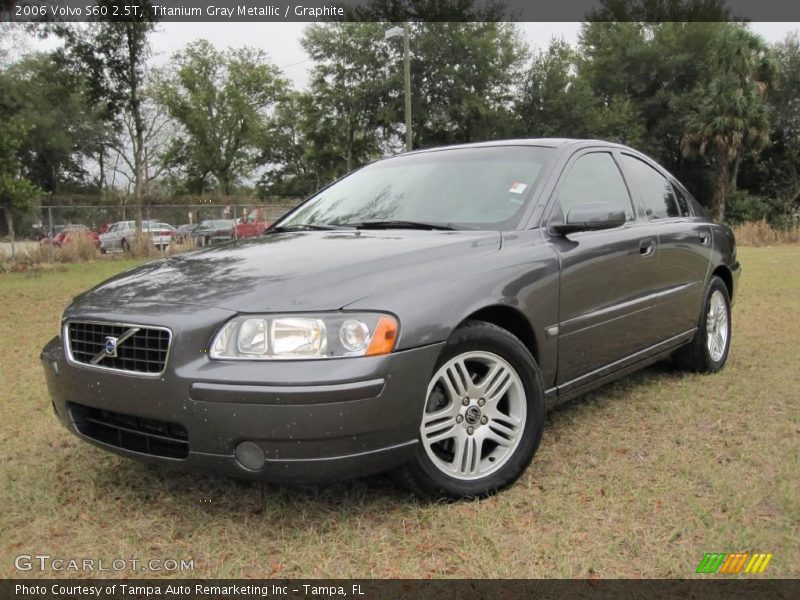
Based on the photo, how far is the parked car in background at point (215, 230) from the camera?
2327 cm

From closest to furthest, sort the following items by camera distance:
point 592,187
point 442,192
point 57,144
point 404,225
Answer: point 404,225 → point 442,192 → point 592,187 → point 57,144

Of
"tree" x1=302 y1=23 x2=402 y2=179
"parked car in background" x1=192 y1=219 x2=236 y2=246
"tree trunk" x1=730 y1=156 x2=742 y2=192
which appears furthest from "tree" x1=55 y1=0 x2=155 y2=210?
"tree trunk" x1=730 y1=156 x2=742 y2=192

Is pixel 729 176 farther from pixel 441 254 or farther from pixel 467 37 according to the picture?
pixel 441 254

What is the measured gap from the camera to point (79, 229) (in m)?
19.3

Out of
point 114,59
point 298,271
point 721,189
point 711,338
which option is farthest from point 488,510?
point 721,189

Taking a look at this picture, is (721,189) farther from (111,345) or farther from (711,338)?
(111,345)

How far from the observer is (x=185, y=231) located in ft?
73.6

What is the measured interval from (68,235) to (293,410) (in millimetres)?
18536

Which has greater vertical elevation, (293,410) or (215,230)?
(215,230)

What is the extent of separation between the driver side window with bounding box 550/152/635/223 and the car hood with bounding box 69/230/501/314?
0.57 metres

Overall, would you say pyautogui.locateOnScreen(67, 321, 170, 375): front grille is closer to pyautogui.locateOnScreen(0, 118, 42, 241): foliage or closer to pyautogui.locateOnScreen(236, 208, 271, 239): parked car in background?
pyautogui.locateOnScreen(0, 118, 42, 241): foliage

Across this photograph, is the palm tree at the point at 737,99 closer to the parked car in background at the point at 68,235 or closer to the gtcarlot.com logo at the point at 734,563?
the parked car in background at the point at 68,235

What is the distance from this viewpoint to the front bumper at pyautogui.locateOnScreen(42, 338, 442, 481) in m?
2.28

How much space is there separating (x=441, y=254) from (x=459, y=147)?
4.53 ft
